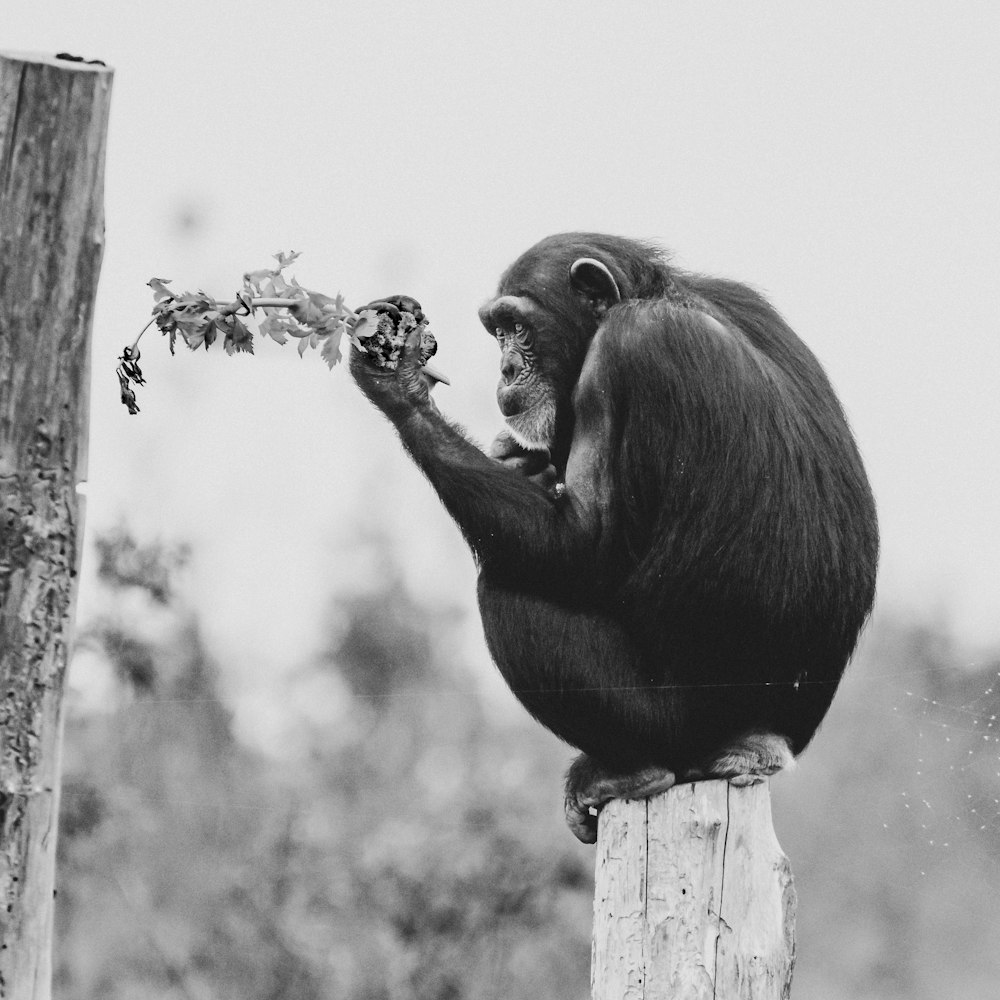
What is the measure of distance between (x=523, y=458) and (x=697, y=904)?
3.87ft

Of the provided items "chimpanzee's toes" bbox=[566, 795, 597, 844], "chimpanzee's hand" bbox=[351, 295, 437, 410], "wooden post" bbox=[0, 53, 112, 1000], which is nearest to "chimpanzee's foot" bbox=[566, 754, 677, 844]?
"chimpanzee's toes" bbox=[566, 795, 597, 844]

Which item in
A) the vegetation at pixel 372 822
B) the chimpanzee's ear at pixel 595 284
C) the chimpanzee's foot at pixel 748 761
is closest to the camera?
the chimpanzee's foot at pixel 748 761

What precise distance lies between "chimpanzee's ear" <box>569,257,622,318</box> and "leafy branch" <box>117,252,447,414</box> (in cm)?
60

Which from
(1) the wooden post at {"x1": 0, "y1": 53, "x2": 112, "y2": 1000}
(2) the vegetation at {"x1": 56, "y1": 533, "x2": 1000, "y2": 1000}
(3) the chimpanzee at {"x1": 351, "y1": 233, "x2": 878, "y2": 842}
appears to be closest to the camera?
(1) the wooden post at {"x1": 0, "y1": 53, "x2": 112, "y2": 1000}

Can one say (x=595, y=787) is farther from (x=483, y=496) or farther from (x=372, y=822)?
(x=372, y=822)

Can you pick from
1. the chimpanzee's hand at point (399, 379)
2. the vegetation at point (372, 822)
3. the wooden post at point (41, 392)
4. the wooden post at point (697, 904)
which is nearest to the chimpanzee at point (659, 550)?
the chimpanzee's hand at point (399, 379)

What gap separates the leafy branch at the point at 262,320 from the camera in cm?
298

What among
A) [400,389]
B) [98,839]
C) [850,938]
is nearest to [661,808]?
[400,389]

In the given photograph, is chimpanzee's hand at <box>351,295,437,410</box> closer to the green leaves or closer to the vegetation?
the green leaves

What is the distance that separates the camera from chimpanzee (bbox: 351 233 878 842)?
3.24 m

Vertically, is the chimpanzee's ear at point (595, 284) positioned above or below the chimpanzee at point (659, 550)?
above

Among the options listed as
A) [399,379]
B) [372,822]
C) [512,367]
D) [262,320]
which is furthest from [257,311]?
[372,822]

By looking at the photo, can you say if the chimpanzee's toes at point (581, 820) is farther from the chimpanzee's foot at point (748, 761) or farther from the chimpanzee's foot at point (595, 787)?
the chimpanzee's foot at point (748, 761)

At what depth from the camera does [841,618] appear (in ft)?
11.0
